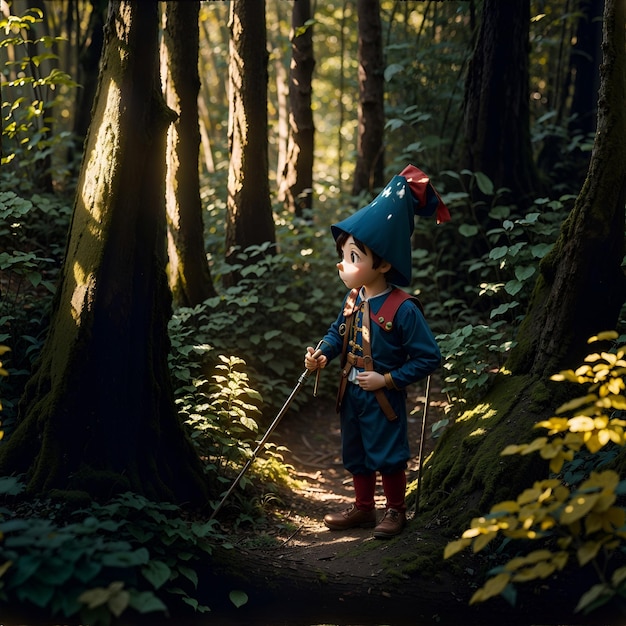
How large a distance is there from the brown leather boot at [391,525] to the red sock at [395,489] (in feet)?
0.13

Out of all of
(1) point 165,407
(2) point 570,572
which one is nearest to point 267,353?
(1) point 165,407

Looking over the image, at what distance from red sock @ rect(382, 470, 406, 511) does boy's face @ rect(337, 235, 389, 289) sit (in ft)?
3.72

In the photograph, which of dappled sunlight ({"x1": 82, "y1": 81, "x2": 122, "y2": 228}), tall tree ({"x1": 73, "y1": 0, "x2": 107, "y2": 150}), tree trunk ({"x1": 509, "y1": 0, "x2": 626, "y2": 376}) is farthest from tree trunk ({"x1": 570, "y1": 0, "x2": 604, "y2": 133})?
dappled sunlight ({"x1": 82, "y1": 81, "x2": 122, "y2": 228})

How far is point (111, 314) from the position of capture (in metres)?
3.61

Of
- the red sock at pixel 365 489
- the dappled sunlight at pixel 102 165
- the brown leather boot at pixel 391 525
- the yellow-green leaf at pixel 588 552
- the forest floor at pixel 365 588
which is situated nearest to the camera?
the yellow-green leaf at pixel 588 552

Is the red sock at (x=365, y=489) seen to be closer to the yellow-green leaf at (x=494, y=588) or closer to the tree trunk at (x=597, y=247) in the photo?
the tree trunk at (x=597, y=247)

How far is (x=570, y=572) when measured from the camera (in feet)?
10.4

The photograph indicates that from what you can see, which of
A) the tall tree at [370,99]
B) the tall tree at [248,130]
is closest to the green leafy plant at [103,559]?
the tall tree at [248,130]

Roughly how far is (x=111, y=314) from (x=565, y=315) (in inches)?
99.0

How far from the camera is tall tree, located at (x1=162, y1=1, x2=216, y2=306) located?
20.0 ft

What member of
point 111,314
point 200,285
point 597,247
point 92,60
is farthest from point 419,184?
point 92,60

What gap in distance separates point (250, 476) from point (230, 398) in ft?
1.88

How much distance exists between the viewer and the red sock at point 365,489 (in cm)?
423

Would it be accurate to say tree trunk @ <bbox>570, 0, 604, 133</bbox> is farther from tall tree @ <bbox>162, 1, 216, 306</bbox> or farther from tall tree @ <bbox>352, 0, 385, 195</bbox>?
tall tree @ <bbox>162, 1, 216, 306</bbox>
